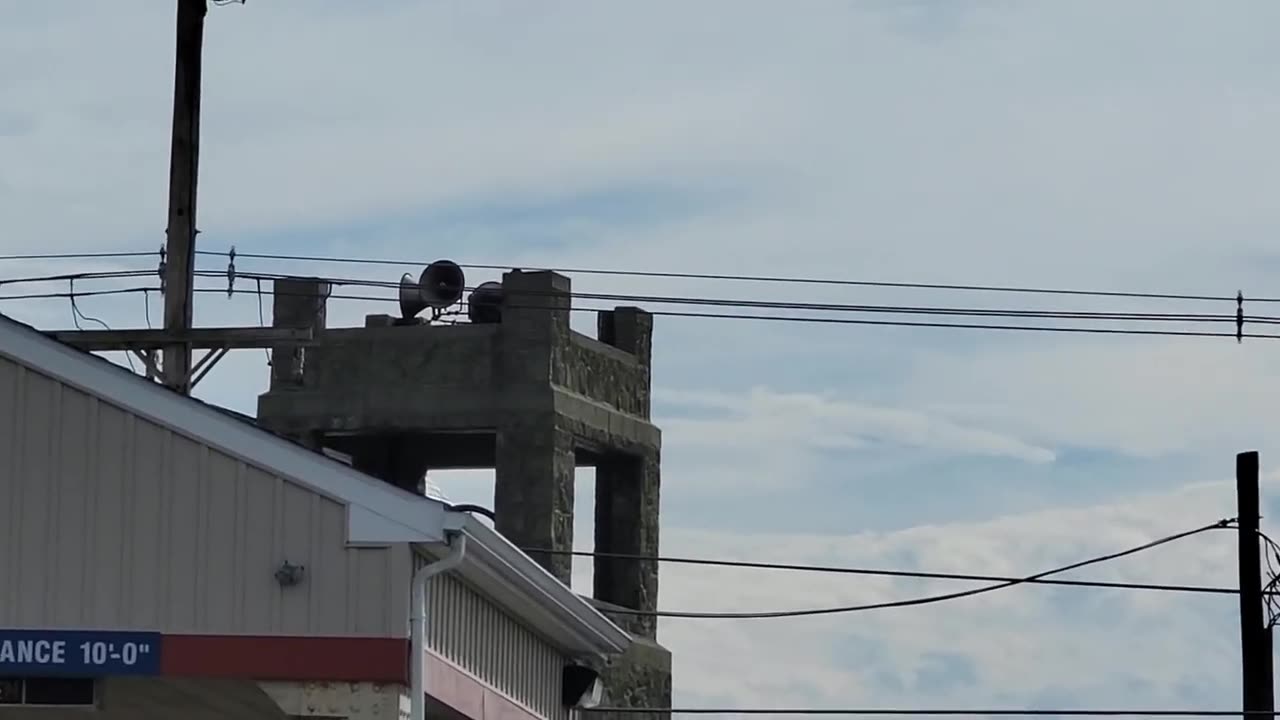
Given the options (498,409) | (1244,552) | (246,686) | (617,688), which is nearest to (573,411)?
(498,409)

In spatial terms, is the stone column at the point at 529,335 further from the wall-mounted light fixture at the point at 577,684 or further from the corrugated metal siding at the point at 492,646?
the corrugated metal siding at the point at 492,646

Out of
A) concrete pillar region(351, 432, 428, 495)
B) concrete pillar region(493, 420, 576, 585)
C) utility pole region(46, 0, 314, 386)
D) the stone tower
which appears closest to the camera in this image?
utility pole region(46, 0, 314, 386)

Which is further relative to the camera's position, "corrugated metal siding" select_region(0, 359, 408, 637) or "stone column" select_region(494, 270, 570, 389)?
"stone column" select_region(494, 270, 570, 389)

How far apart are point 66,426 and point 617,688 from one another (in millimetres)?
22250

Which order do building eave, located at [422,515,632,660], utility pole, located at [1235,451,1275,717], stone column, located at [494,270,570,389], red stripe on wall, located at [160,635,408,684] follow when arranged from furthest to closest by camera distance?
stone column, located at [494,270,570,389] → utility pole, located at [1235,451,1275,717] → building eave, located at [422,515,632,660] → red stripe on wall, located at [160,635,408,684]

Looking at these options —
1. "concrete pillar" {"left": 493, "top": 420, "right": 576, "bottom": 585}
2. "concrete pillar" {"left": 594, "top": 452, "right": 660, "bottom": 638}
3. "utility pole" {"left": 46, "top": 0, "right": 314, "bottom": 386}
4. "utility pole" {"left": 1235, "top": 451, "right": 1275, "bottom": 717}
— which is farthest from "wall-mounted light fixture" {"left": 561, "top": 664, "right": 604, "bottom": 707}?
"concrete pillar" {"left": 594, "top": 452, "right": 660, "bottom": 638}

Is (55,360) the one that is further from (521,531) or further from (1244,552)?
A: (521,531)

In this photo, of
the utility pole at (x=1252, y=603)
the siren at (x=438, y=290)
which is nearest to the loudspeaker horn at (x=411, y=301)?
the siren at (x=438, y=290)

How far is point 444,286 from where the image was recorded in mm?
41094

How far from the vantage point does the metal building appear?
18.1 m

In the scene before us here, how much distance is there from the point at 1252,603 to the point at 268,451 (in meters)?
14.7

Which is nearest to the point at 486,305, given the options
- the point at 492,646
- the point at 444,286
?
the point at 444,286

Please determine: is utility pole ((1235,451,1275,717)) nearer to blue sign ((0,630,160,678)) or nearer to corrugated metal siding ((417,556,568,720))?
corrugated metal siding ((417,556,568,720))

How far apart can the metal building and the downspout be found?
30mm
